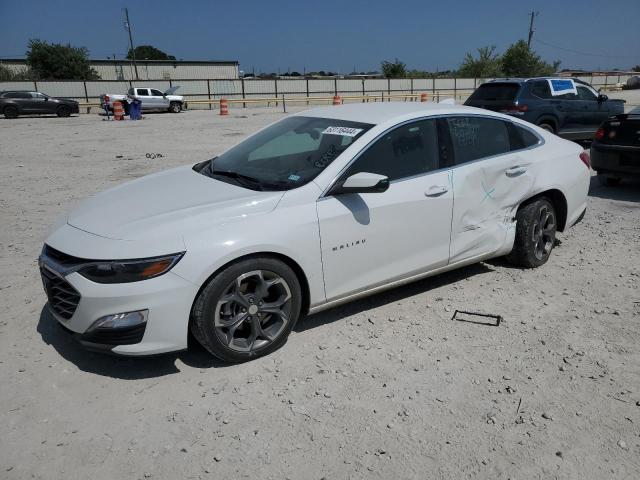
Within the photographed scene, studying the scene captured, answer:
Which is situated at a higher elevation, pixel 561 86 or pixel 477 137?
pixel 561 86

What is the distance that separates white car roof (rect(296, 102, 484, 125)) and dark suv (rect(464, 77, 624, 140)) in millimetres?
7514

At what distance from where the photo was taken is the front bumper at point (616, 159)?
735 centimetres

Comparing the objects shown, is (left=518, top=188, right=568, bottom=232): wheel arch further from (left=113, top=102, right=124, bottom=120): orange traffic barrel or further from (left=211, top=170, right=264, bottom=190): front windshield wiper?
(left=113, top=102, right=124, bottom=120): orange traffic barrel

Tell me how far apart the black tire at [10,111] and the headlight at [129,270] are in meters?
29.1

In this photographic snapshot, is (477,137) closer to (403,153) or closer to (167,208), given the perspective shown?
(403,153)

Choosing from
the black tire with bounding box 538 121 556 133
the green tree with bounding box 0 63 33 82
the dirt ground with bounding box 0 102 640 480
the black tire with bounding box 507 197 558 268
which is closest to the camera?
the dirt ground with bounding box 0 102 640 480

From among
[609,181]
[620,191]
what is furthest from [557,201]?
[609,181]

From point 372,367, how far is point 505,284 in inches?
73.0

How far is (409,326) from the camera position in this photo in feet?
12.6

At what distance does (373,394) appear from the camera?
3037mm

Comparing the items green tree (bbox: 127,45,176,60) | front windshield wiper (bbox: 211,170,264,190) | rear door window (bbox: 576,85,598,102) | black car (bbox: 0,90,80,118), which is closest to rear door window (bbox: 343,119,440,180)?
front windshield wiper (bbox: 211,170,264,190)

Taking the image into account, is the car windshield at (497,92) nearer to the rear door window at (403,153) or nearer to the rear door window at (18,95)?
the rear door window at (403,153)

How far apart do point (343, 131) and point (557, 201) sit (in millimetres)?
2424

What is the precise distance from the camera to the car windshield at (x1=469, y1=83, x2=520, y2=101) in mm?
11345
